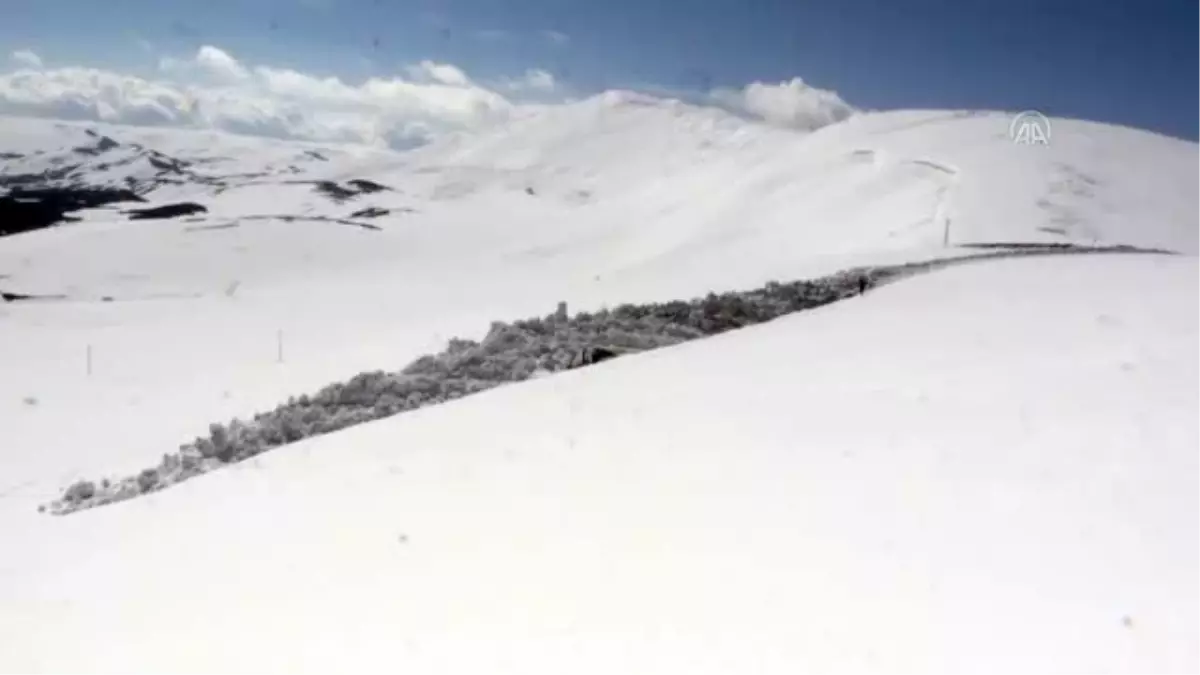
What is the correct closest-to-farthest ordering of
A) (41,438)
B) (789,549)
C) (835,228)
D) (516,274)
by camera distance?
(789,549) < (41,438) < (835,228) < (516,274)

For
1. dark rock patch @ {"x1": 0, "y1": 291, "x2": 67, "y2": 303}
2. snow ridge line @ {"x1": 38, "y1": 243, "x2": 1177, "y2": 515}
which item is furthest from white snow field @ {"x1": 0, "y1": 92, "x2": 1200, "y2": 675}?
dark rock patch @ {"x1": 0, "y1": 291, "x2": 67, "y2": 303}

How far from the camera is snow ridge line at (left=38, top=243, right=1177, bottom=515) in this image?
12.5 metres

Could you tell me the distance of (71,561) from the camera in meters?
8.32

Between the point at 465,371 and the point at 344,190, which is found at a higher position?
the point at 344,190

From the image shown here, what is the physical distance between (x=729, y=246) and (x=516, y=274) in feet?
44.0

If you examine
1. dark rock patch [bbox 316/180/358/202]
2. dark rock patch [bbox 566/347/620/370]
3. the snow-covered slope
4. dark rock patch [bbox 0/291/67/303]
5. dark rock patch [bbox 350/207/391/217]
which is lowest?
the snow-covered slope

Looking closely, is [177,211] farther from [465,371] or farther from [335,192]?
[465,371]

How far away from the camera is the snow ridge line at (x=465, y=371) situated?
12508 millimetres

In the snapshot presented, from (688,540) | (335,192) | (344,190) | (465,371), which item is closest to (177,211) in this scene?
(335,192)

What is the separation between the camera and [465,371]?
15.8m

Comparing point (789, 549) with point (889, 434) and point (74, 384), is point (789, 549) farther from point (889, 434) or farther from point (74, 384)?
point (74, 384)

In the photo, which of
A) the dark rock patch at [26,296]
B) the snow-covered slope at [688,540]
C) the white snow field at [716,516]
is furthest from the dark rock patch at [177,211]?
the snow-covered slope at [688,540]

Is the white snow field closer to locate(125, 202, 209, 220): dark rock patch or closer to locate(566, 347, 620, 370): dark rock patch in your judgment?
locate(566, 347, 620, 370): dark rock patch

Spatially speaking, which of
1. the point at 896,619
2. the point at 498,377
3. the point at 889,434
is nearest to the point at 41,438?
the point at 498,377
